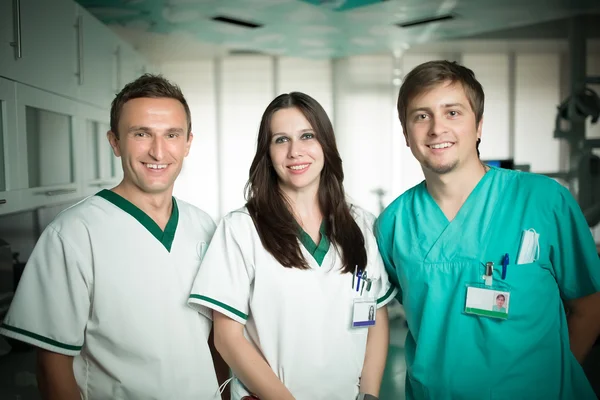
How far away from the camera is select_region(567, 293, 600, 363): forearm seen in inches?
51.2

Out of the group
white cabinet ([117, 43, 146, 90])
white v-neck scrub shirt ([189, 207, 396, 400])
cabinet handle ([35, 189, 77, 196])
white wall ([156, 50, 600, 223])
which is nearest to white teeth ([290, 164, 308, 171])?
white v-neck scrub shirt ([189, 207, 396, 400])

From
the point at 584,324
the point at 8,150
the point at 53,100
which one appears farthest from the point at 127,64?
the point at 584,324

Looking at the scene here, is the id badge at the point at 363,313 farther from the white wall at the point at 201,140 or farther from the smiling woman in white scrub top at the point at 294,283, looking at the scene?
the white wall at the point at 201,140

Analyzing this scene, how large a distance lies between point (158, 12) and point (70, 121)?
1.42 m

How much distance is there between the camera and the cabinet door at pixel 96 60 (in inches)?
99.7

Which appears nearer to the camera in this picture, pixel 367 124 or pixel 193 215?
pixel 193 215

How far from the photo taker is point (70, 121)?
2428 millimetres

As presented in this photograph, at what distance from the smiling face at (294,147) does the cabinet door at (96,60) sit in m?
1.61

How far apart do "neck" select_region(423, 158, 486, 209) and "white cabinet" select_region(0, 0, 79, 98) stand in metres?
1.58

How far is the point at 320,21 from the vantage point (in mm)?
3824

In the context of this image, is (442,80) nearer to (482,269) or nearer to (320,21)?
(482,269)

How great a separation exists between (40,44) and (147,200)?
1.20 metres

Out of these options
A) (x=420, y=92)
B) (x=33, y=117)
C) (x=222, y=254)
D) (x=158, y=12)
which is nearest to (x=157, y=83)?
(x=222, y=254)

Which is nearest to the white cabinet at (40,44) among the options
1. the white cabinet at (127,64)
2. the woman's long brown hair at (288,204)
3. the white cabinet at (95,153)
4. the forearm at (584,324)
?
the white cabinet at (95,153)
